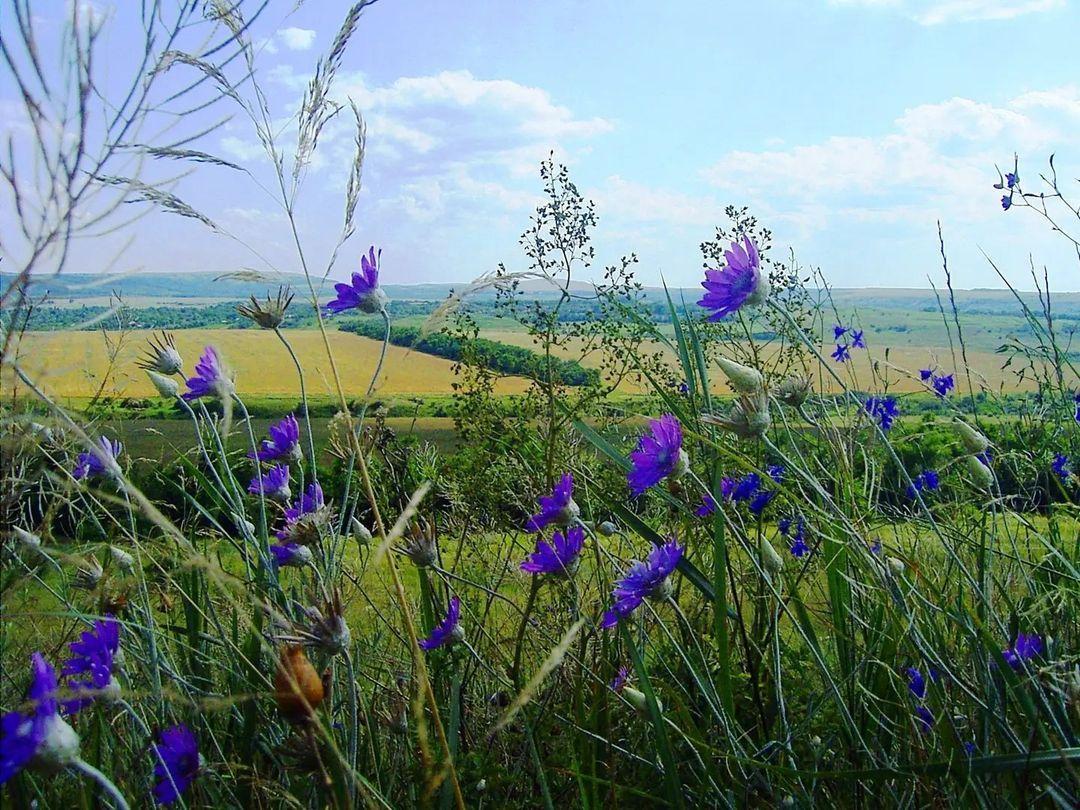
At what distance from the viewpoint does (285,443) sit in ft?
5.24

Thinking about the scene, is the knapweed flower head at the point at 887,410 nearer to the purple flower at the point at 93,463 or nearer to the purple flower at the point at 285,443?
the purple flower at the point at 285,443

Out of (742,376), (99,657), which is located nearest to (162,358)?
(99,657)

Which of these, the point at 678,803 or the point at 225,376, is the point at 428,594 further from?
the point at 678,803

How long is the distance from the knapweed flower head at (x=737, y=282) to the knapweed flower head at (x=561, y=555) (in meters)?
0.38

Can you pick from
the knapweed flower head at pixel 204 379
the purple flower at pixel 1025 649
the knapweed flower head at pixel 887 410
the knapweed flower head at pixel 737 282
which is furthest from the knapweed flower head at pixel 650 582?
the knapweed flower head at pixel 887 410

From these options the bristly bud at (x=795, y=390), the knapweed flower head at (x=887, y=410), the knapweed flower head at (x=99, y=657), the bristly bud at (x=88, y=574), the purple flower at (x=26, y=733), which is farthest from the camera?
the knapweed flower head at (x=887, y=410)

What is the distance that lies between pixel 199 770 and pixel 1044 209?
9.02 feet

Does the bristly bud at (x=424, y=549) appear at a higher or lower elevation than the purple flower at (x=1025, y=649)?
higher

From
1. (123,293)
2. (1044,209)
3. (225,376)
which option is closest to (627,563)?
(225,376)

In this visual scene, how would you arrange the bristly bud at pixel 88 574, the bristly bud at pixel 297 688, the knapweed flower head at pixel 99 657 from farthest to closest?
the bristly bud at pixel 88 574 → the knapweed flower head at pixel 99 657 → the bristly bud at pixel 297 688

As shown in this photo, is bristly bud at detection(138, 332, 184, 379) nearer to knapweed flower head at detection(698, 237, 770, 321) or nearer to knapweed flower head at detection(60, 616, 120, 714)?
knapweed flower head at detection(60, 616, 120, 714)

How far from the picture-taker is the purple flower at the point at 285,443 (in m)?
1.58

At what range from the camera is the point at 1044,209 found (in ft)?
9.18

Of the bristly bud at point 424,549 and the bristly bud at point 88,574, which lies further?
the bristly bud at point 88,574
